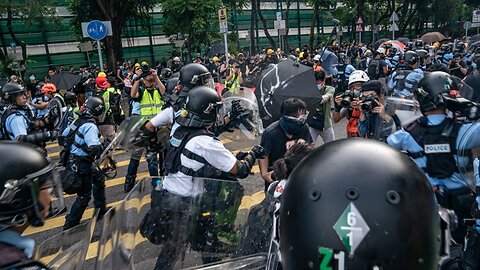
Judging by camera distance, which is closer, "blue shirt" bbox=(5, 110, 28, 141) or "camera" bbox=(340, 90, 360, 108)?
"camera" bbox=(340, 90, 360, 108)

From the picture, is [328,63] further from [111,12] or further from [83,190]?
[111,12]

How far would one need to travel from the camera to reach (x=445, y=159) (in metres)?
2.98

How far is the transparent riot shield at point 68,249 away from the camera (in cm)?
181

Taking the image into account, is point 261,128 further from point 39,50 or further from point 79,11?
point 39,50

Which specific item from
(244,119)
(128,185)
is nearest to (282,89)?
(244,119)

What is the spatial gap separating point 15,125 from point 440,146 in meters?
5.45

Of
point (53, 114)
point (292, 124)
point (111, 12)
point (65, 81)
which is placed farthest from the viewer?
point (111, 12)

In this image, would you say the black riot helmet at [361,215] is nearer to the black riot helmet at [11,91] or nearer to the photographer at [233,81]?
the photographer at [233,81]

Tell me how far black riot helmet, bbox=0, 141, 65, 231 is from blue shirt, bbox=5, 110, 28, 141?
433 cm

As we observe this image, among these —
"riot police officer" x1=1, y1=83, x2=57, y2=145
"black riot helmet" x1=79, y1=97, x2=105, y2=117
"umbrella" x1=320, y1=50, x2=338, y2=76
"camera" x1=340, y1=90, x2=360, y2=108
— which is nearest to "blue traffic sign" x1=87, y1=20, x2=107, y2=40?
"riot police officer" x1=1, y1=83, x2=57, y2=145

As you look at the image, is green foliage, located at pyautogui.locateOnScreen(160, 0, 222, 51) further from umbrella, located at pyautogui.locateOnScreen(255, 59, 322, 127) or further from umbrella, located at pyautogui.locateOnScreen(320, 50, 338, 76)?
umbrella, located at pyautogui.locateOnScreen(255, 59, 322, 127)

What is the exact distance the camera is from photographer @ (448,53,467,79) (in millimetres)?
11955

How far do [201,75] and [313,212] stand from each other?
14.3ft

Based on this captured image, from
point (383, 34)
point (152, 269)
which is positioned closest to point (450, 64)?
point (152, 269)
